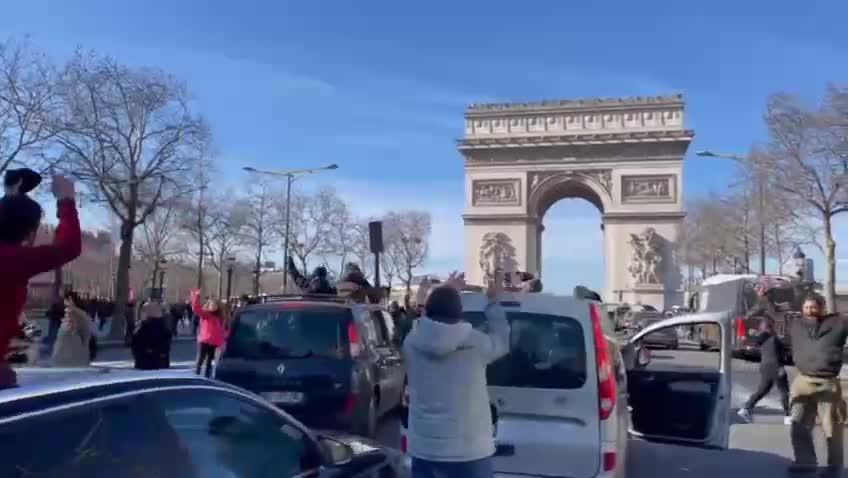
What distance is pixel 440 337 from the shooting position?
4.32 m

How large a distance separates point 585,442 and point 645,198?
54516 mm

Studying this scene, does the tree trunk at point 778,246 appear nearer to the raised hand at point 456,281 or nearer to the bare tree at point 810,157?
the bare tree at point 810,157

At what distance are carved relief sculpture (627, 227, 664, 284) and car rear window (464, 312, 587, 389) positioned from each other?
52.7 meters

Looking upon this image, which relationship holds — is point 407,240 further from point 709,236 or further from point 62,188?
point 62,188

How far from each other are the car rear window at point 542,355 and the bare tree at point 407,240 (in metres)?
77.6

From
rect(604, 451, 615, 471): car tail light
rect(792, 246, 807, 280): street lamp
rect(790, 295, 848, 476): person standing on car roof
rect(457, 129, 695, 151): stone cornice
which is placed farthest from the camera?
rect(457, 129, 695, 151): stone cornice

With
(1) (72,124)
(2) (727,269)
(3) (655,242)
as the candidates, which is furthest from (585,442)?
(2) (727,269)

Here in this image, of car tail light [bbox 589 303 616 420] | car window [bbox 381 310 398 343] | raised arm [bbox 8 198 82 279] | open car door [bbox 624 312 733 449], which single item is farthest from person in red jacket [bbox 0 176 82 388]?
car window [bbox 381 310 398 343]

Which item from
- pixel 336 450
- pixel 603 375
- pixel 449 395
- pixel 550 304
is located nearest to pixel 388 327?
pixel 550 304

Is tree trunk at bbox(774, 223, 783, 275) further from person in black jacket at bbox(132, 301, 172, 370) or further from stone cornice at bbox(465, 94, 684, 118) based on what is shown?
person in black jacket at bbox(132, 301, 172, 370)

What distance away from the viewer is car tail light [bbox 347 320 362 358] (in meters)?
8.87

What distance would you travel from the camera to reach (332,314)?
9.02 metres

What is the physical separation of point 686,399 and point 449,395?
4.72m

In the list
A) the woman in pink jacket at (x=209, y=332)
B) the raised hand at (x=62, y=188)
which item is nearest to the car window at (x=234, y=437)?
the raised hand at (x=62, y=188)
